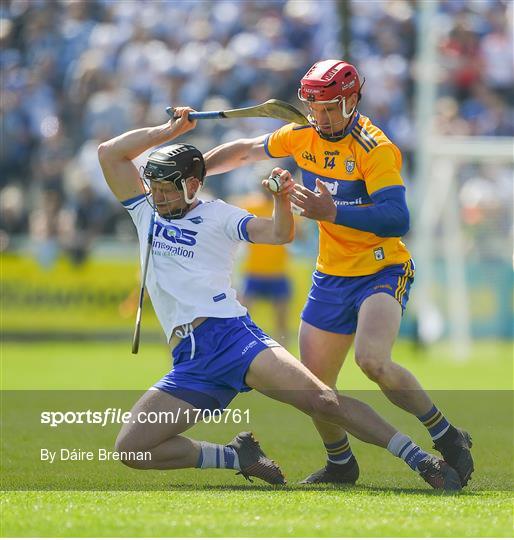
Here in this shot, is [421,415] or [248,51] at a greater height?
[248,51]

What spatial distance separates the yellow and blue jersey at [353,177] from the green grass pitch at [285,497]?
4.42 feet

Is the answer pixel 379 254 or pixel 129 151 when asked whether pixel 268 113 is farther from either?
pixel 379 254

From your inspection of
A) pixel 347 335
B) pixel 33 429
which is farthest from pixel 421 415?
pixel 33 429

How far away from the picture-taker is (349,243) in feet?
24.0

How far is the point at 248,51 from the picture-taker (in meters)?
19.1

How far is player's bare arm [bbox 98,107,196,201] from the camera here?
24.1ft

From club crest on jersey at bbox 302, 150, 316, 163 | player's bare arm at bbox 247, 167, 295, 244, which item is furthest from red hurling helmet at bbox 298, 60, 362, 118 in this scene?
player's bare arm at bbox 247, 167, 295, 244

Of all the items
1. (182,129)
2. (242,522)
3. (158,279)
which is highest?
(182,129)

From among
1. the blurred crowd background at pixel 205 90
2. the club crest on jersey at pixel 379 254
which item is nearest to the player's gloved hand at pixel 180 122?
the club crest on jersey at pixel 379 254

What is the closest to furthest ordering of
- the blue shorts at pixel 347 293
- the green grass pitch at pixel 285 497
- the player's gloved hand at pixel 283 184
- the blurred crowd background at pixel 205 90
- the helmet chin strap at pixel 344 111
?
the green grass pitch at pixel 285 497 < the player's gloved hand at pixel 283 184 < the helmet chin strap at pixel 344 111 < the blue shorts at pixel 347 293 < the blurred crowd background at pixel 205 90

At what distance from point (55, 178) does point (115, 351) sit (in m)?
3.31

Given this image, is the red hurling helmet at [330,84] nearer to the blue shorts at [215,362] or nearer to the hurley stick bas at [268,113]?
the hurley stick bas at [268,113]

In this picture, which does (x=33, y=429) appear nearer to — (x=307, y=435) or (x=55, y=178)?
(x=307, y=435)

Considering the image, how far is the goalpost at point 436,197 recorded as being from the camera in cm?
1672
